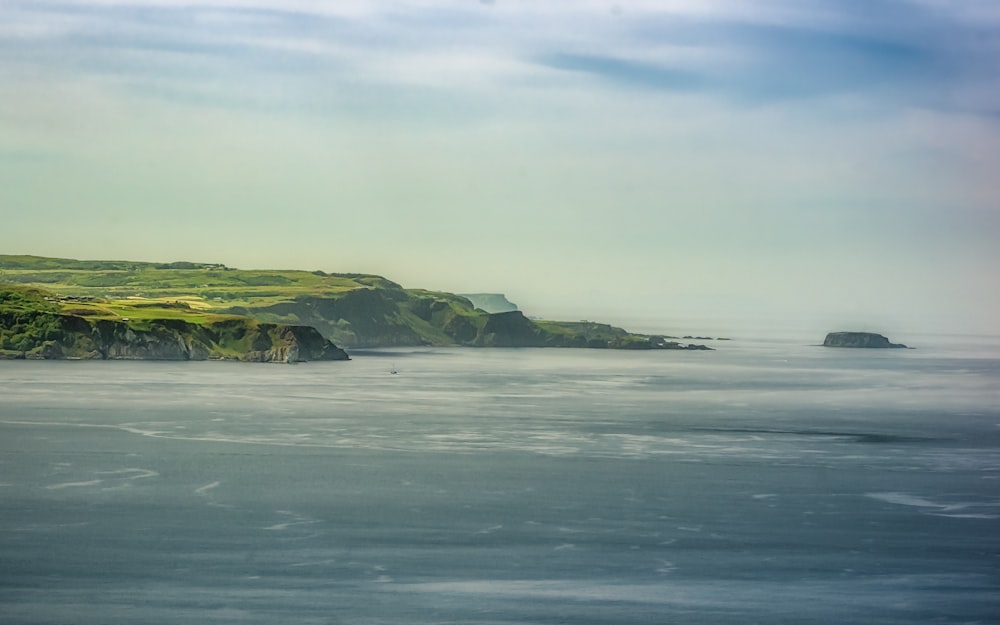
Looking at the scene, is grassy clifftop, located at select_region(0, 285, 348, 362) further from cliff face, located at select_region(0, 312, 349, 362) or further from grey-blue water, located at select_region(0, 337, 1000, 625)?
grey-blue water, located at select_region(0, 337, 1000, 625)

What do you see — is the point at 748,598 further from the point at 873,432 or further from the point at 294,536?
the point at 873,432

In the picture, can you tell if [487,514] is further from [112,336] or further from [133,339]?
[133,339]

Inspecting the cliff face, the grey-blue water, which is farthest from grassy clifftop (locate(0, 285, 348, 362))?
the grey-blue water

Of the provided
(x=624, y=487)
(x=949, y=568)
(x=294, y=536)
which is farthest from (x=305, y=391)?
(x=949, y=568)

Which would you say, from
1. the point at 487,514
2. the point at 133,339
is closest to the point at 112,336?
the point at 133,339

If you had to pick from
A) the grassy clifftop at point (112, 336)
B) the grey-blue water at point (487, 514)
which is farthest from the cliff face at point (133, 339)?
the grey-blue water at point (487, 514)

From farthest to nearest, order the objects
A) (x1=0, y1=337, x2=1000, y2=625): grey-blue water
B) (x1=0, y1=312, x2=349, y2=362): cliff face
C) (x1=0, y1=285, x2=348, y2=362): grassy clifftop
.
→ 1. (x1=0, y1=312, x2=349, y2=362): cliff face
2. (x1=0, y1=285, x2=348, y2=362): grassy clifftop
3. (x1=0, y1=337, x2=1000, y2=625): grey-blue water

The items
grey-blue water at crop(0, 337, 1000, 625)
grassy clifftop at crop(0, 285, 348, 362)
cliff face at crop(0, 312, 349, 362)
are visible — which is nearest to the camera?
grey-blue water at crop(0, 337, 1000, 625)
